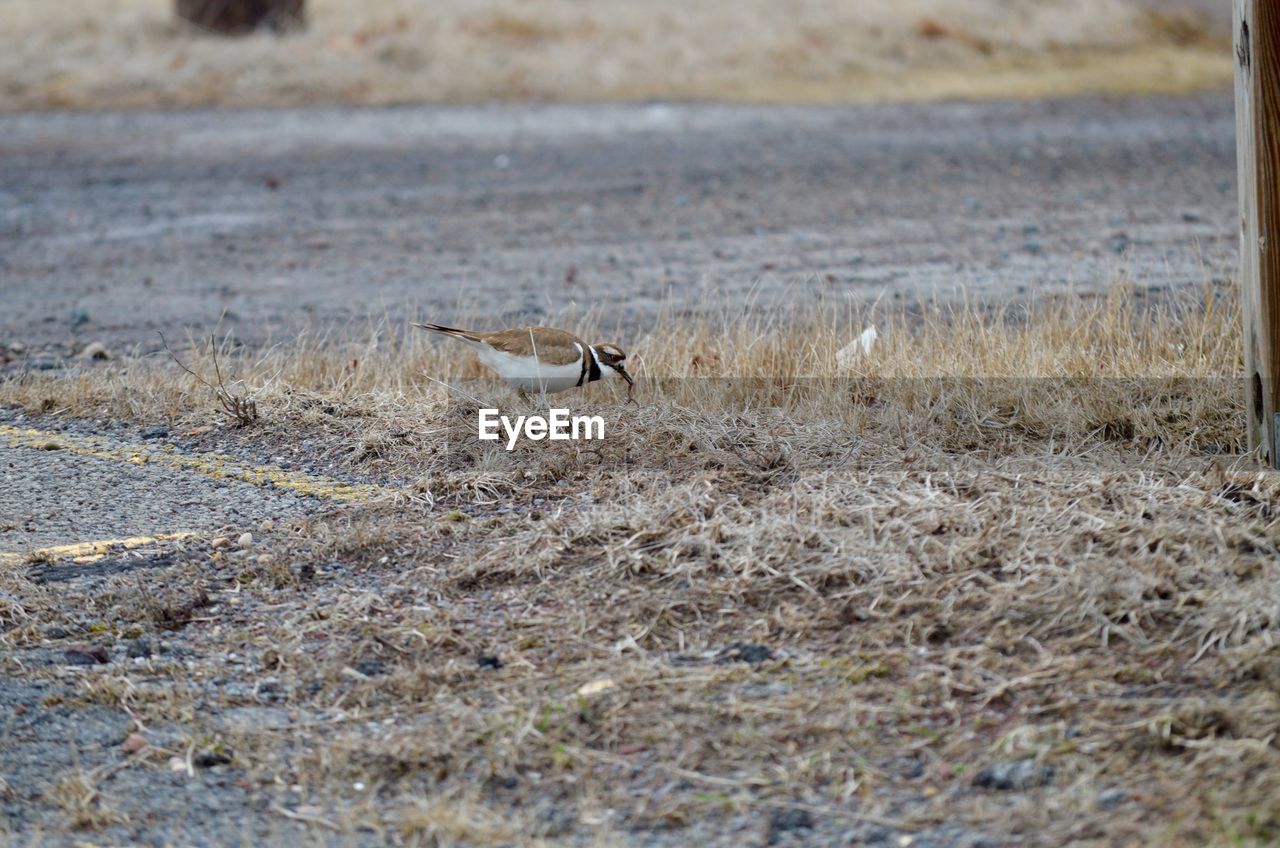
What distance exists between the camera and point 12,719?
3.79 m

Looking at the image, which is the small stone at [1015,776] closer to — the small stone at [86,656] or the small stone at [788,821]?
the small stone at [788,821]

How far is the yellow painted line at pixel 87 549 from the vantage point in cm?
470

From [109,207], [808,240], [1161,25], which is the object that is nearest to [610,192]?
[808,240]

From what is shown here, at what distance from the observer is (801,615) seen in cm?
405

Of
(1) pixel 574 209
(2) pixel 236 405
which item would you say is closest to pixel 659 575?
(2) pixel 236 405

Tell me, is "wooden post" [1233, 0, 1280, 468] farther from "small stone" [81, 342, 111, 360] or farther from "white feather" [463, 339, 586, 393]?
"small stone" [81, 342, 111, 360]

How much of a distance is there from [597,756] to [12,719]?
60.7 inches

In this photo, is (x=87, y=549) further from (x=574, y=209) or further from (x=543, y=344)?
(x=574, y=209)

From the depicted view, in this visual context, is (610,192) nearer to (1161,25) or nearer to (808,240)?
(808,240)

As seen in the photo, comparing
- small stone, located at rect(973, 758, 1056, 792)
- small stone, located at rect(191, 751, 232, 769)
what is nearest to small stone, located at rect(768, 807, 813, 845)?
small stone, located at rect(973, 758, 1056, 792)

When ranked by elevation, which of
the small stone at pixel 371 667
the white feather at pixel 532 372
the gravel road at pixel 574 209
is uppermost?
the white feather at pixel 532 372

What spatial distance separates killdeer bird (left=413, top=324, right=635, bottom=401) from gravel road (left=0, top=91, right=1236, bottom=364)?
141cm

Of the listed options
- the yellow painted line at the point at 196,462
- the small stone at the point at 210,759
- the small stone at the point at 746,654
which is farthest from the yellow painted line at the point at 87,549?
the small stone at the point at 746,654

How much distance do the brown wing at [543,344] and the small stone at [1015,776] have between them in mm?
2728
